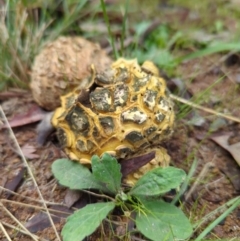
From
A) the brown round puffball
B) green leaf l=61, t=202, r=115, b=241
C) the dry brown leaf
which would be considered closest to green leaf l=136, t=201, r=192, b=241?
green leaf l=61, t=202, r=115, b=241

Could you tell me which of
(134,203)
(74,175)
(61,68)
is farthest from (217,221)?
(61,68)

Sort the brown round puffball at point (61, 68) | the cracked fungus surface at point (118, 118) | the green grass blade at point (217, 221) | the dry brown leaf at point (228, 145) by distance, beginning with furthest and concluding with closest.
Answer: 1. the brown round puffball at point (61, 68)
2. the dry brown leaf at point (228, 145)
3. the cracked fungus surface at point (118, 118)
4. the green grass blade at point (217, 221)

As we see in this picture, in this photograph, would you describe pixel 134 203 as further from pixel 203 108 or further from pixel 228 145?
pixel 203 108

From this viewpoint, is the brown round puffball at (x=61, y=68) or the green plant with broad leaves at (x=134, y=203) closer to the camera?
the green plant with broad leaves at (x=134, y=203)

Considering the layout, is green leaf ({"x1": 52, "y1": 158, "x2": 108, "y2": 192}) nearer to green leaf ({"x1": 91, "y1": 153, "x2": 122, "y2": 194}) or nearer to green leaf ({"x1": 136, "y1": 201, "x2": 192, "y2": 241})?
green leaf ({"x1": 91, "y1": 153, "x2": 122, "y2": 194})

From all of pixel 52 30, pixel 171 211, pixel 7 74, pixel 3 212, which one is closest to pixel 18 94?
pixel 7 74

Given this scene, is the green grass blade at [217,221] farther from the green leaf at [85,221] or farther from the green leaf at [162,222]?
the green leaf at [85,221]

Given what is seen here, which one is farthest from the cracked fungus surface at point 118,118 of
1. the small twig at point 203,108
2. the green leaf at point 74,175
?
the small twig at point 203,108
